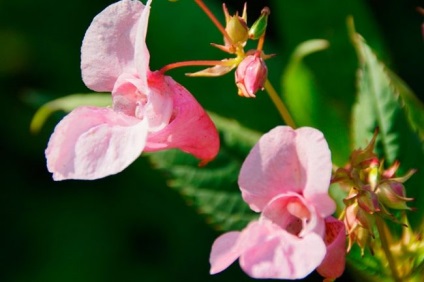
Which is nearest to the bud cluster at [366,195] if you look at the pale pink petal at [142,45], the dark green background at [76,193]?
the pale pink petal at [142,45]

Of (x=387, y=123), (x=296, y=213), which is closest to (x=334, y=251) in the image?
(x=296, y=213)

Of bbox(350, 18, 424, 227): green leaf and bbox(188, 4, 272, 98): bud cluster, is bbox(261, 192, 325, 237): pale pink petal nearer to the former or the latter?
bbox(188, 4, 272, 98): bud cluster

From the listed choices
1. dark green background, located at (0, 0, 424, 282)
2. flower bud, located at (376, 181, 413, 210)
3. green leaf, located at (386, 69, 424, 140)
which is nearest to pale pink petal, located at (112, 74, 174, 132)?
flower bud, located at (376, 181, 413, 210)

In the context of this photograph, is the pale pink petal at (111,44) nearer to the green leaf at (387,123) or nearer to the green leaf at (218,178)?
the green leaf at (218,178)

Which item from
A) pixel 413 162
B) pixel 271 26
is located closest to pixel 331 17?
pixel 271 26

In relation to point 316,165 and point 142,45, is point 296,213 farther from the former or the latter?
point 142,45

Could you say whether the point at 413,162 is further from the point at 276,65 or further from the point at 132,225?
the point at 132,225
